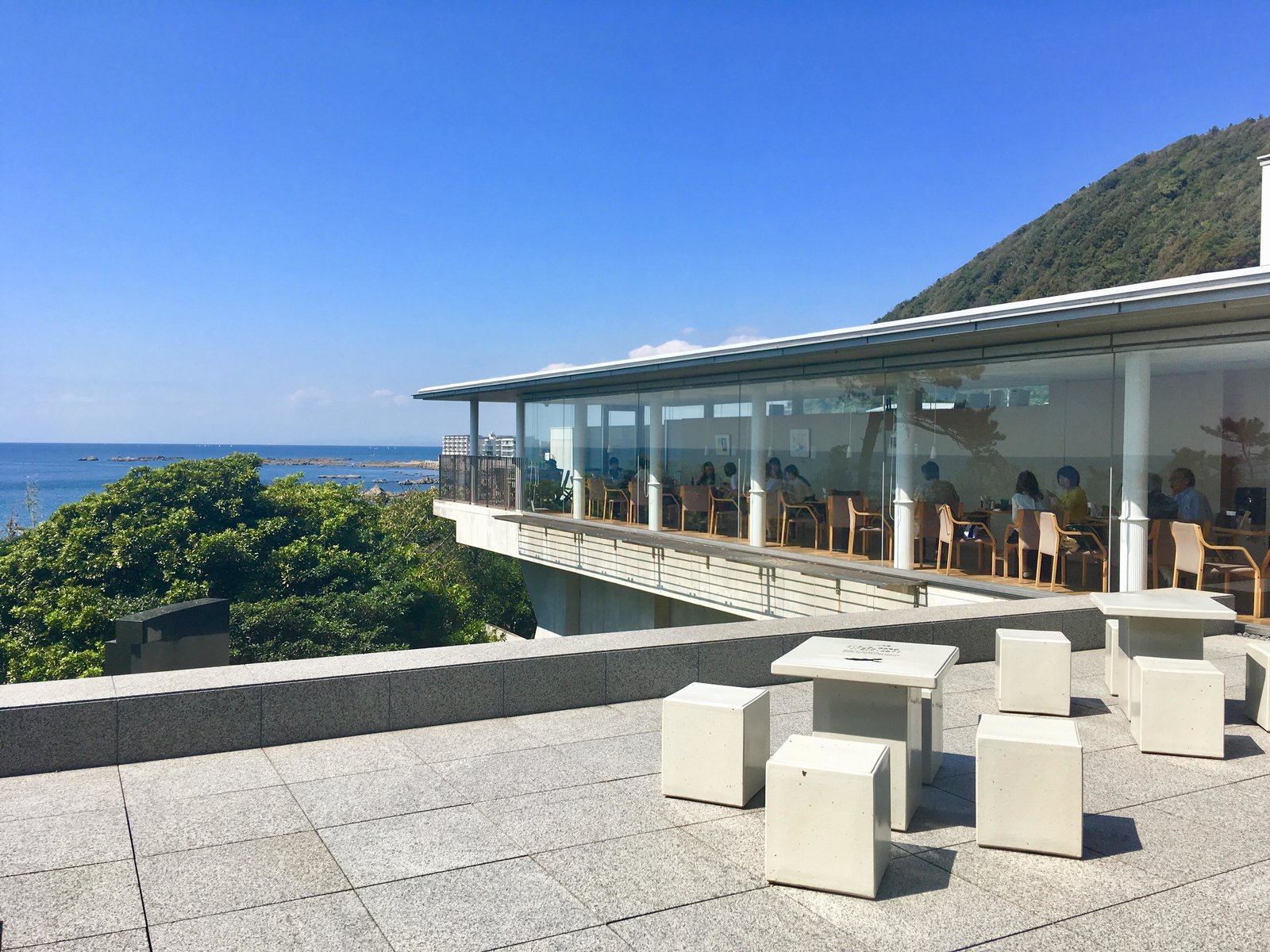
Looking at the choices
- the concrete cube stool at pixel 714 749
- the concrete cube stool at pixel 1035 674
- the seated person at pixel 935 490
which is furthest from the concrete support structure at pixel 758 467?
the concrete cube stool at pixel 714 749

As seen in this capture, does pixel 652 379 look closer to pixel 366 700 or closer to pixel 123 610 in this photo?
pixel 123 610

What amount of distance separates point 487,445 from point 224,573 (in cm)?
717

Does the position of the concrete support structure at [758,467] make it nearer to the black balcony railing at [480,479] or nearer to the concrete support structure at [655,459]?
the concrete support structure at [655,459]

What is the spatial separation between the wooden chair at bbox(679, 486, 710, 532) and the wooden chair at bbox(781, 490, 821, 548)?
1.86 meters

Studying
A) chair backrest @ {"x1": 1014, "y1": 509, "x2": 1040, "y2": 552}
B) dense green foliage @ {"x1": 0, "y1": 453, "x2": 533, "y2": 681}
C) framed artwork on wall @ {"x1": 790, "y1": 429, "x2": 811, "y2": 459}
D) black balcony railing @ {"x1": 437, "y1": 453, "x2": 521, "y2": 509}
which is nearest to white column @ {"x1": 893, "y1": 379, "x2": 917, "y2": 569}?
chair backrest @ {"x1": 1014, "y1": 509, "x2": 1040, "y2": 552}

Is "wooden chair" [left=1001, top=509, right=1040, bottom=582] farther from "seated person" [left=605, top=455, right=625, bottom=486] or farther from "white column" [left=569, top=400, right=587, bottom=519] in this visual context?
"white column" [left=569, top=400, right=587, bottom=519]

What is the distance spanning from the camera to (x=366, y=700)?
6.02 meters

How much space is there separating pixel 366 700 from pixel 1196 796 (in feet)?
14.8

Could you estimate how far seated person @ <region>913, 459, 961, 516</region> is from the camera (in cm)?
1285

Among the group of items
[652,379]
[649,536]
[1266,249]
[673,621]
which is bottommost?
[673,621]

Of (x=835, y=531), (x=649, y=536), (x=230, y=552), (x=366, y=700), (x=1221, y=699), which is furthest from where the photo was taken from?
(x=230, y=552)

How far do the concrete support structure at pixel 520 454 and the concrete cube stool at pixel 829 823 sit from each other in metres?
19.4

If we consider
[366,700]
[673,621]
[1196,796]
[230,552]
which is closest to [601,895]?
[366,700]

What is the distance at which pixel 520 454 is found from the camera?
23.6 metres
